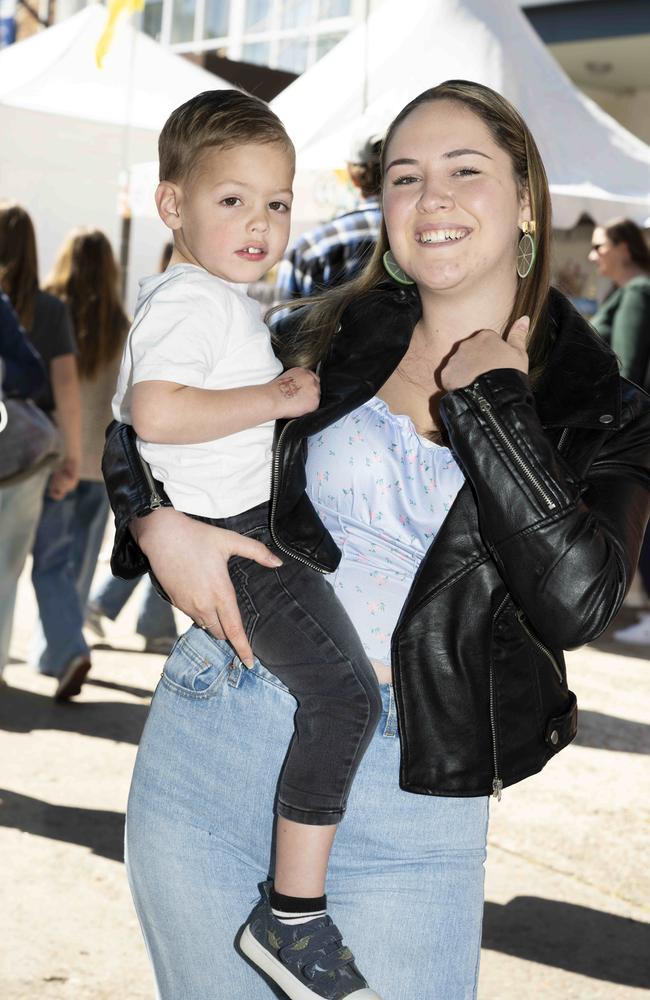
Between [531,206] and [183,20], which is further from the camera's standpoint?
[183,20]

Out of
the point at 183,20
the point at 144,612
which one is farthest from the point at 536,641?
the point at 183,20

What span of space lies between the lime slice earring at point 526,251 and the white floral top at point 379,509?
1.24 ft

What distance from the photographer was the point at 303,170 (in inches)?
313

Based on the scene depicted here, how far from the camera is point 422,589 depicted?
6.87 feet

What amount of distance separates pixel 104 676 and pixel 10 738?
43.7 inches

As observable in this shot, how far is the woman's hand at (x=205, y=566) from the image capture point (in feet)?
7.17

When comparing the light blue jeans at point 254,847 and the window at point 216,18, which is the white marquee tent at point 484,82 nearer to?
the light blue jeans at point 254,847

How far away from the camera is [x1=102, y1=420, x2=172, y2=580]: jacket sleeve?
2.29 metres

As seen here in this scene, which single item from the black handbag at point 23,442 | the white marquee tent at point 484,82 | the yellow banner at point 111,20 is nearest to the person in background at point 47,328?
the black handbag at point 23,442

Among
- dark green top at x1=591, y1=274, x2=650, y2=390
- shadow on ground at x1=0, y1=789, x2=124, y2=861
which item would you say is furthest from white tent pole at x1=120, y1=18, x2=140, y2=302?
shadow on ground at x1=0, y1=789, x2=124, y2=861

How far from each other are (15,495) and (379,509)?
385 cm

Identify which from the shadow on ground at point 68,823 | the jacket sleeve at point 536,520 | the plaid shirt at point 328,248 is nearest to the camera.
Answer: the jacket sleeve at point 536,520

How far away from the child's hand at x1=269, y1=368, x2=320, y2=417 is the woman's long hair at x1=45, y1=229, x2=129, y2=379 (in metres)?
4.60

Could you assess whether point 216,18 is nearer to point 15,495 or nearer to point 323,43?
point 323,43
